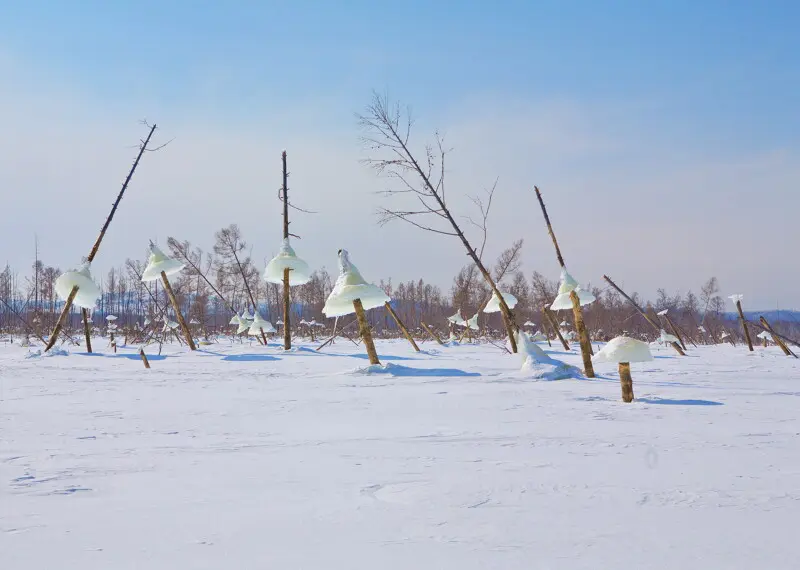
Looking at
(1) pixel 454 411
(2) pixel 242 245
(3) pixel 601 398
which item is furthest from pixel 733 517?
(2) pixel 242 245

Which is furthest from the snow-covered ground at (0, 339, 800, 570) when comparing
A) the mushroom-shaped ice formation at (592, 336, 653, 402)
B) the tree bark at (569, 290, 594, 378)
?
the tree bark at (569, 290, 594, 378)

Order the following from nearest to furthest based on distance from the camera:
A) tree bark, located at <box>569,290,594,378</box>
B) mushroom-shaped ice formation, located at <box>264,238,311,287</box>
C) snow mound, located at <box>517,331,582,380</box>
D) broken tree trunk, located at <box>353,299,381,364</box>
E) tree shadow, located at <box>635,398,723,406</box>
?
tree shadow, located at <box>635,398,723,406</box> → snow mound, located at <box>517,331,582,380</box> → tree bark, located at <box>569,290,594,378</box> → broken tree trunk, located at <box>353,299,381,364</box> → mushroom-shaped ice formation, located at <box>264,238,311,287</box>

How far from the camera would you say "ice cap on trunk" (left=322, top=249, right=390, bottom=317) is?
11516 mm

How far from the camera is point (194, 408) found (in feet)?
21.4

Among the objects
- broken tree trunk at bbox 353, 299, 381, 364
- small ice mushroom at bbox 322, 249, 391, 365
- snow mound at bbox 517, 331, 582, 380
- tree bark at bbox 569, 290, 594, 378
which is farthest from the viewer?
small ice mushroom at bbox 322, 249, 391, 365

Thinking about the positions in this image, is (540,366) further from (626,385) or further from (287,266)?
(287,266)

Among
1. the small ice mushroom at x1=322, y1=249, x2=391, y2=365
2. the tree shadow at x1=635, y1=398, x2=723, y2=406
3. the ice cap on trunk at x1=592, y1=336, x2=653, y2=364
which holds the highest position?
the small ice mushroom at x1=322, y1=249, x2=391, y2=365

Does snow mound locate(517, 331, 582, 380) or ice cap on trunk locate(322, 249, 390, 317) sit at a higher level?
ice cap on trunk locate(322, 249, 390, 317)

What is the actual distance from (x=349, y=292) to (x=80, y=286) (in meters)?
7.11

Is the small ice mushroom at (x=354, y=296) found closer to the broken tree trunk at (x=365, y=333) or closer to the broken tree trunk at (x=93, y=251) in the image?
the broken tree trunk at (x=365, y=333)

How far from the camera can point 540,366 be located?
372 inches

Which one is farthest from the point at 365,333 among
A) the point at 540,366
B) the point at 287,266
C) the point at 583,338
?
the point at 287,266

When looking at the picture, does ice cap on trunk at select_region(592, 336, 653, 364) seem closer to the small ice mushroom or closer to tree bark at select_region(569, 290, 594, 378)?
tree bark at select_region(569, 290, 594, 378)

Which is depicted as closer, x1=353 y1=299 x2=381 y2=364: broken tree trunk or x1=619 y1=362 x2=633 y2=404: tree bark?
x1=619 y1=362 x2=633 y2=404: tree bark
